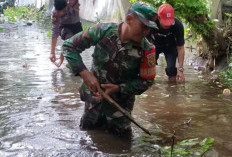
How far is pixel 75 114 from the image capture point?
15.9 ft

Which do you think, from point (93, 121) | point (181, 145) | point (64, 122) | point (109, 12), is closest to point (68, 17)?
point (64, 122)

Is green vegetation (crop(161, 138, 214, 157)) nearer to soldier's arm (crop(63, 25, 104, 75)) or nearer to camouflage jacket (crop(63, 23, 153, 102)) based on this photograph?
camouflage jacket (crop(63, 23, 153, 102))

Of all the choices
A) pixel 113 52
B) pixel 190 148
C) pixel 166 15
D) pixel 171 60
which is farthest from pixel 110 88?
pixel 171 60

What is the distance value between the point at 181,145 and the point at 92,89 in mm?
1003

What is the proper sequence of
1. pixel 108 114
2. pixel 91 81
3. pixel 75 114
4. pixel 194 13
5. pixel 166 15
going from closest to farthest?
pixel 91 81
pixel 108 114
pixel 75 114
pixel 166 15
pixel 194 13

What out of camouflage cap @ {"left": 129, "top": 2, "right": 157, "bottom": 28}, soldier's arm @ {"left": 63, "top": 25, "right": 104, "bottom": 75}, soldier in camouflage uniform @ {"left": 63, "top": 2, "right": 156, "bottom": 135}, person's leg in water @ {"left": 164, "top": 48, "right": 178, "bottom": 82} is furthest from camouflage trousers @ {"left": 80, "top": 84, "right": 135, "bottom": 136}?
person's leg in water @ {"left": 164, "top": 48, "right": 178, "bottom": 82}

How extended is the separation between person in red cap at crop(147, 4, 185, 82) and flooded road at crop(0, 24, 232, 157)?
350mm

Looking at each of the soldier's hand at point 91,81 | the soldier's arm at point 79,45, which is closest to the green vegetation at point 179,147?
the soldier's hand at point 91,81

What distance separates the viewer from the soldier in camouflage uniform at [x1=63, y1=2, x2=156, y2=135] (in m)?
3.40

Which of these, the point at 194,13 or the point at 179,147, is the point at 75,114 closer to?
the point at 179,147

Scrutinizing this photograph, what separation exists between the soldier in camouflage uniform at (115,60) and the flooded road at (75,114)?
0.37 metres

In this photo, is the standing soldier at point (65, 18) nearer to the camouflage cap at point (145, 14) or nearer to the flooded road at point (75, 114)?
the flooded road at point (75, 114)

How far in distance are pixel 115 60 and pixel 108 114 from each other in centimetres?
56

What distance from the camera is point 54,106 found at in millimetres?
5215
